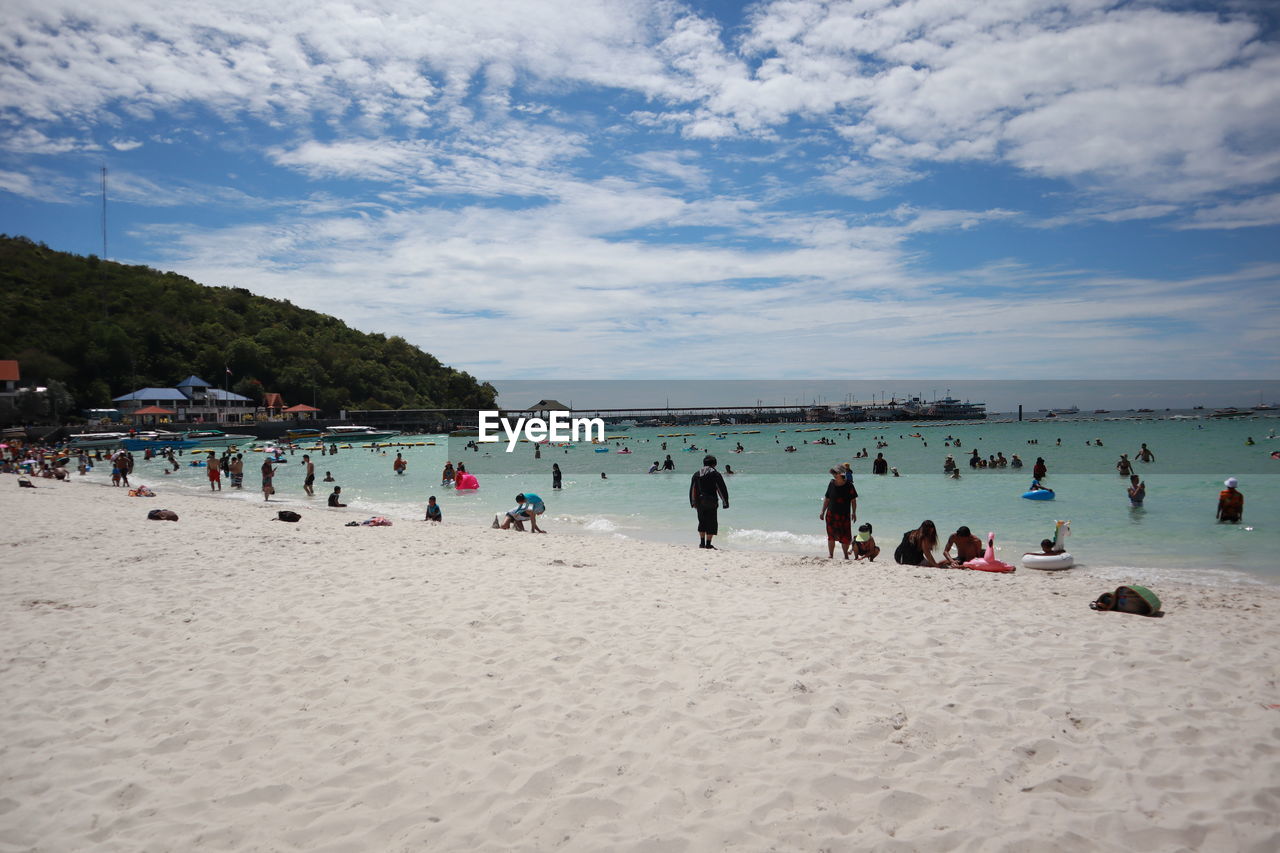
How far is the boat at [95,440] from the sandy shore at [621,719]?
60.7 metres

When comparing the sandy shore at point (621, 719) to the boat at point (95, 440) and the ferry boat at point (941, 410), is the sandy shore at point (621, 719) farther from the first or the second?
the ferry boat at point (941, 410)

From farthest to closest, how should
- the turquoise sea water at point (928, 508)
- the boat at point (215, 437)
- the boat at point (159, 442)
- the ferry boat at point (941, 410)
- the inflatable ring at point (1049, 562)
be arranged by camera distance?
the ferry boat at point (941, 410) < the boat at point (215, 437) < the boat at point (159, 442) < the turquoise sea water at point (928, 508) < the inflatable ring at point (1049, 562)

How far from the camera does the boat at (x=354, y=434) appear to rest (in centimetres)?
8381

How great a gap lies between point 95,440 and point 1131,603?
75.3 meters

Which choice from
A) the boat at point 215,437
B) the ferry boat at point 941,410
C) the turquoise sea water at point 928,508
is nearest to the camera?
the turquoise sea water at point 928,508

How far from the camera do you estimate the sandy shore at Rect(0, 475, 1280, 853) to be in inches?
117

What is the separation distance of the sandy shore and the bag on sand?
7.1 inches

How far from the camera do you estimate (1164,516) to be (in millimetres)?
16906

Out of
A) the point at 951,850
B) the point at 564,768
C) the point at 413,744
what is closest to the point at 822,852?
the point at 951,850

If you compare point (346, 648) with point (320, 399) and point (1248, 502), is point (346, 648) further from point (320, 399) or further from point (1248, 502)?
point (320, 399)

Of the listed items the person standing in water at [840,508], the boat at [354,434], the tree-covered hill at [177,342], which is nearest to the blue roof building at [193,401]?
the tree-covered hill at [177,342]

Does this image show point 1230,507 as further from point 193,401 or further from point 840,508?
point 193,401

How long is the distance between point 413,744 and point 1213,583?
1133 cm

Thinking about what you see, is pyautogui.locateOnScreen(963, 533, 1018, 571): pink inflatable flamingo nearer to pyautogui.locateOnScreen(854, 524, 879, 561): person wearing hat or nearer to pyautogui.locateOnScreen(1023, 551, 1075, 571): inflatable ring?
pyautogui.locateOnScreen(1023, 551, 1075, 571): inflatable ring
